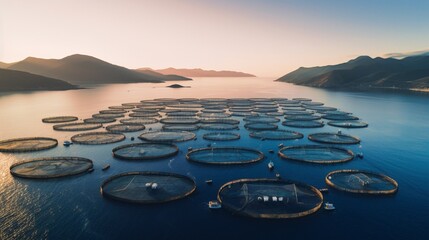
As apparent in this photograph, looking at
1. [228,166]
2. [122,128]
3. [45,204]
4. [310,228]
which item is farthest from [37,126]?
[310,228]

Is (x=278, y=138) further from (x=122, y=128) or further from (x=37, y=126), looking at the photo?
(x=37, y=126)

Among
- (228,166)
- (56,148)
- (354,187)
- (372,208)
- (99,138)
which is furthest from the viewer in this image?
(99,138)

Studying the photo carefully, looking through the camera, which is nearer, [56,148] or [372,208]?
[372,208]

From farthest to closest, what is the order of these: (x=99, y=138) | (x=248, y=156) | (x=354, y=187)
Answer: (x=99, y=138) → (x=248, y=156) → (x=354, y=187)

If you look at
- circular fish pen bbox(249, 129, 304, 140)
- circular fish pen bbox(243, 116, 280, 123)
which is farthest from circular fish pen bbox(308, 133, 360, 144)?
circular fish pen bbox(243, 116, 280, 123)

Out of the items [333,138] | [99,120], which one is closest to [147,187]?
[333,138]

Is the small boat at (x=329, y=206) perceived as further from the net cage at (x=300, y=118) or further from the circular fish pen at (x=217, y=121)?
the net cage at (x=300, y=118)

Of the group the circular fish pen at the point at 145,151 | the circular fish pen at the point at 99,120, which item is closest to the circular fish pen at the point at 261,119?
the circular fish pen at the point at 145,151

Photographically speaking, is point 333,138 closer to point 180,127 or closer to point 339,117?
point 339,117
